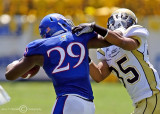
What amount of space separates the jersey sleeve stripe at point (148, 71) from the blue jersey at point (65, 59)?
0.80 meters

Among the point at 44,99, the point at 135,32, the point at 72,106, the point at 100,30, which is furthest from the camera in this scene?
the point at 44,99

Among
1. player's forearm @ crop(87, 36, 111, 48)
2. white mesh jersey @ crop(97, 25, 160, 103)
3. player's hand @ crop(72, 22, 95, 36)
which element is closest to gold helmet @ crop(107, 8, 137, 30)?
white mesh jersey @ crop(97, 25, 160, 103)

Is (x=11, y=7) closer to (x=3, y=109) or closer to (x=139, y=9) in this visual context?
(x=139, y=9)

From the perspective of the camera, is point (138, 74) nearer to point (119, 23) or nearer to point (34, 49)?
point (119, 23)

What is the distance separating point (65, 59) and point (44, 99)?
6088mm

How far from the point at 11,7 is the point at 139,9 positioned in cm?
375

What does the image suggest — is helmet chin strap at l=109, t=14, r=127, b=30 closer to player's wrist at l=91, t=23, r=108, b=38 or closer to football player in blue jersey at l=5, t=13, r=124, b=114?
player's wrist at l=91, t=23, r=108, b=38

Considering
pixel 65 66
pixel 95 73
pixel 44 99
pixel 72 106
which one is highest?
pixel 65 66

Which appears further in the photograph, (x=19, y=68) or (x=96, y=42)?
(x=96, y=42)

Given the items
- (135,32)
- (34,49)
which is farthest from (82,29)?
(135,32)

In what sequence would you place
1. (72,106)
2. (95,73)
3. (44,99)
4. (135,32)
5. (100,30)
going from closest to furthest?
(72,106), (100,30), (135,32), (95,73), (44,99)

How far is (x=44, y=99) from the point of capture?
9.70 meters

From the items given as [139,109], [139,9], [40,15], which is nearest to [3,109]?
[139,109]

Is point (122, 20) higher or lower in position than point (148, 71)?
higher
